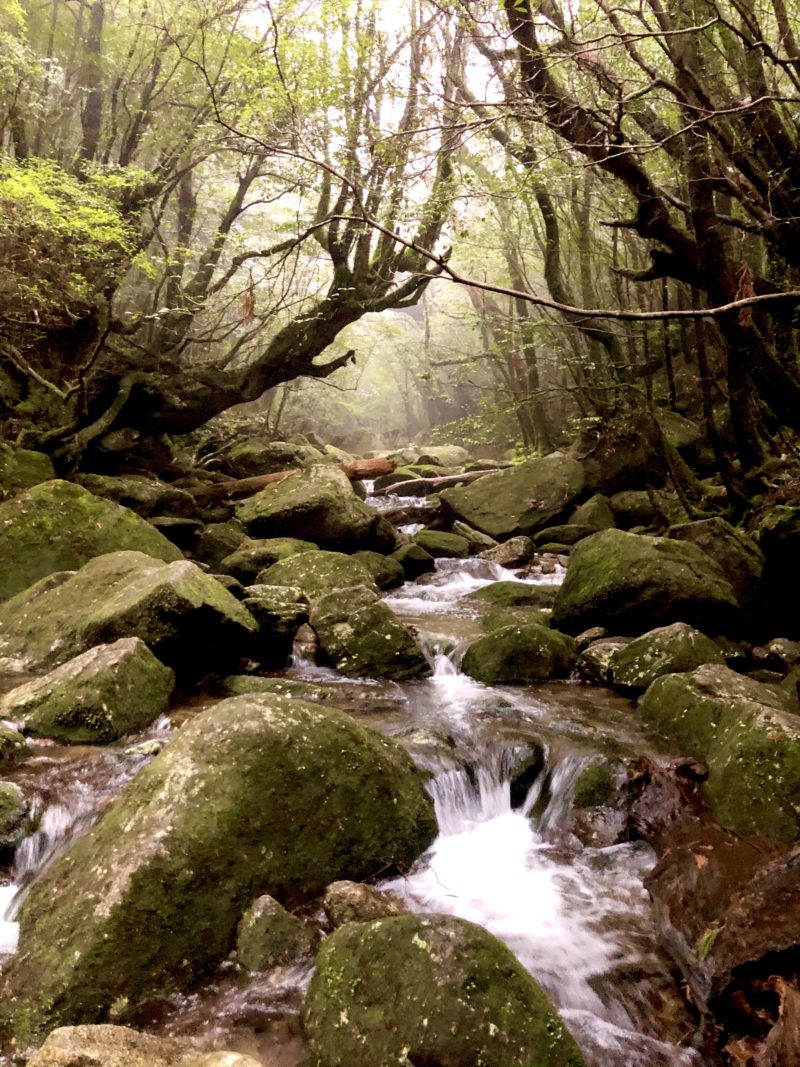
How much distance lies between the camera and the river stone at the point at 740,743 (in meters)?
3.59

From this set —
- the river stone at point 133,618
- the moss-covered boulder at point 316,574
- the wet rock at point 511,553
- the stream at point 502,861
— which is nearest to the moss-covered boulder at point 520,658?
the stream at point 502,861

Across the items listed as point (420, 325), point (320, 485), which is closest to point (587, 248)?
point (320, 485)

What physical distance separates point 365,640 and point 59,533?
4169 millimetres

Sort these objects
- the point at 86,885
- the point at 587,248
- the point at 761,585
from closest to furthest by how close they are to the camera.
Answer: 1. the point at 86,885
2. the point at 761,585
3. the point at 587,248

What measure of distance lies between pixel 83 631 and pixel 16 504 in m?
2.97

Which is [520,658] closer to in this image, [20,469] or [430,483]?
[20,469]

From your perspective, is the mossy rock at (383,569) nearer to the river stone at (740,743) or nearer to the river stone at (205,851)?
Result: the river stone at (740,743)

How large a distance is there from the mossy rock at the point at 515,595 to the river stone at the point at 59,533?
4481 mm

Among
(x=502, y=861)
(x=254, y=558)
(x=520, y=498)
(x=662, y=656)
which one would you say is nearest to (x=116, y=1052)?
(x=502, y=861)

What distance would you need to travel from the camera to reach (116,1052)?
6.93ft

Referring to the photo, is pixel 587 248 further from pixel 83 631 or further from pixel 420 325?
pixel 420 325

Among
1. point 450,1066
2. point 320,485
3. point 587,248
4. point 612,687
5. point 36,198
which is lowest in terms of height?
point 612,687

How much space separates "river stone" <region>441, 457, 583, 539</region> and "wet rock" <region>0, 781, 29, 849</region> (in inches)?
406

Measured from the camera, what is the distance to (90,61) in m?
13.3
